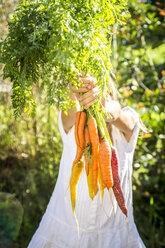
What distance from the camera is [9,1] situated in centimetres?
253

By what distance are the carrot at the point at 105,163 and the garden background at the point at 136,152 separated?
135cm

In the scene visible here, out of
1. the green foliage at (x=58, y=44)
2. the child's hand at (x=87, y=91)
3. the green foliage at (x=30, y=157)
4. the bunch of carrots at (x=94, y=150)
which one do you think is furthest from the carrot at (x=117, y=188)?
the green foliage at (x=30, y=157)

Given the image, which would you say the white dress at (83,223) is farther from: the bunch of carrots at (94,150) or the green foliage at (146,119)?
the green foliage at (146,119)

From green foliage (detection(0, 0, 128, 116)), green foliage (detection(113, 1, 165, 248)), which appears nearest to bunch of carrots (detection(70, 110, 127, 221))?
green foliage (detection(0, 0, 128, 116))

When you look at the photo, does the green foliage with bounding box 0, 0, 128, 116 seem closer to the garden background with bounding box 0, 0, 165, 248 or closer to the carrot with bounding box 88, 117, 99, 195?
the carrot with bounding box 88, 117, 99, 195

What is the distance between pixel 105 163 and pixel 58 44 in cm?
61

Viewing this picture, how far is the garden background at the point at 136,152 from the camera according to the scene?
2736 mm

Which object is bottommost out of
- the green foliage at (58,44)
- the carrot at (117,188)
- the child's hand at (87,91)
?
the carrot at (117,188)

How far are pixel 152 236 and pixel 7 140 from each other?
1740 mm

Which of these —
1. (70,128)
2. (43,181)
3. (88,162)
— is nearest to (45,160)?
(43,181)

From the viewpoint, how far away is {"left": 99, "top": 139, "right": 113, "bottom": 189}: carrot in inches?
51.1

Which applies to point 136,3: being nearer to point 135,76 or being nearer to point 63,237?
point 135,76

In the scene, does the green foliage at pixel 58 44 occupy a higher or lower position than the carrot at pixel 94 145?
higher

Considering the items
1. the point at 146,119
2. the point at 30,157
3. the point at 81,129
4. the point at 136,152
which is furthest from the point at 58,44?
the point at 30,157
